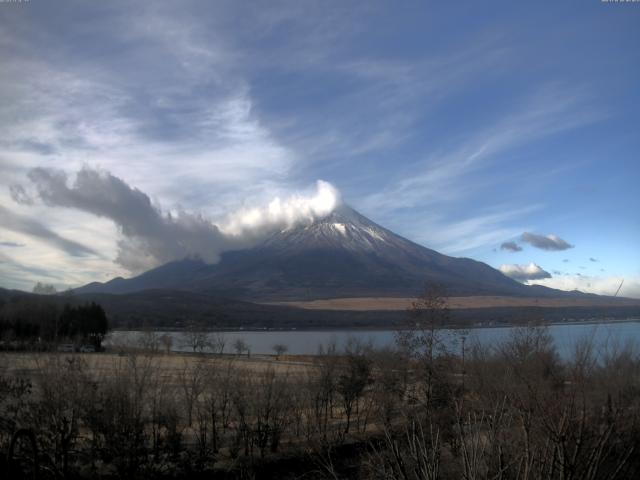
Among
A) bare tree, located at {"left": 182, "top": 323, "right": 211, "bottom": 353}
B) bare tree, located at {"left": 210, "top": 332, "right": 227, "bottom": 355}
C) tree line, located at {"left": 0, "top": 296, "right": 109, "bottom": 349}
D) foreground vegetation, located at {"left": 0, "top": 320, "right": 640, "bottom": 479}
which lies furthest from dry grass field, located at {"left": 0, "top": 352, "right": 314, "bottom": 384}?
bare tree, located at {"left": 182, "top": 323, "right": 211, "bottom": 353}

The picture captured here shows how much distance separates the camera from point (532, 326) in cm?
2991

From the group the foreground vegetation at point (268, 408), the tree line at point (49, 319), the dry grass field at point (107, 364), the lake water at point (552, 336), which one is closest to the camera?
the foreground vegetation at point (268, 408)

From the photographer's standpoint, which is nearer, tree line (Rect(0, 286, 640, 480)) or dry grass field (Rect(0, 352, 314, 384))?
tree line (Rect(0, 286, 640, 480))

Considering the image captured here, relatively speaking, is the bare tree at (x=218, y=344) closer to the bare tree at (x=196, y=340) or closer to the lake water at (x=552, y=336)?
the bare tree at (x=196, y=340)

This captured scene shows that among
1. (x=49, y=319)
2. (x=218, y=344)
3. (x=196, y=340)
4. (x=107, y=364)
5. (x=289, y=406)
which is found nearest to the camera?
(x=289, y=406)

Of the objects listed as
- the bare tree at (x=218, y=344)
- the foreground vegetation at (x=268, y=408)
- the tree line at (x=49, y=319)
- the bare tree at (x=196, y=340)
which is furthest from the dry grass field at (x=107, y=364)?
the bare tree at (x=196, y=340)

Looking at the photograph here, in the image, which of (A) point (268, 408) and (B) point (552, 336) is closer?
(A) point (268, 408)

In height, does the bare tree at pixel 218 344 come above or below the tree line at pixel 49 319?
below

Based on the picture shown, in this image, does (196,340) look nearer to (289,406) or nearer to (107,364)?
(107,364)

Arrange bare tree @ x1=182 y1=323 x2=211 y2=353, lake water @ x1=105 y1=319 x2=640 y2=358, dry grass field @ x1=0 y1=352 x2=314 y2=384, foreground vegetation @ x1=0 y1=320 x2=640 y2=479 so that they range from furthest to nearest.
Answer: bare tree @ x1=182 y1=323 x2=211 y2=353 → lake water @ x1=105 y1=319 x2=640 y2=358 → dry grass field @ x1=0 y1=352 x2=314 y2=384 → foreground vegetation @ x1=0 y1=320 x2=640 y2=479

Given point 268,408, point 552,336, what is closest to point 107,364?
point 268,408

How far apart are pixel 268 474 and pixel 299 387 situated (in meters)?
4.45

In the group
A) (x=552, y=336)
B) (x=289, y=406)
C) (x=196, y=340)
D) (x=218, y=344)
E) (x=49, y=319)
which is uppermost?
(x=49, y=319)

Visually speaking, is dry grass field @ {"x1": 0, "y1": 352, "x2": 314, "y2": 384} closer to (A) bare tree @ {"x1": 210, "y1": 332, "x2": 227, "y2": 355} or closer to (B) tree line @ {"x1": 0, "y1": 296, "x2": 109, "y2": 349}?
(A) bare tree @ {"x1": 210, "y1": 332, "x2": 227, "y2": 355}
